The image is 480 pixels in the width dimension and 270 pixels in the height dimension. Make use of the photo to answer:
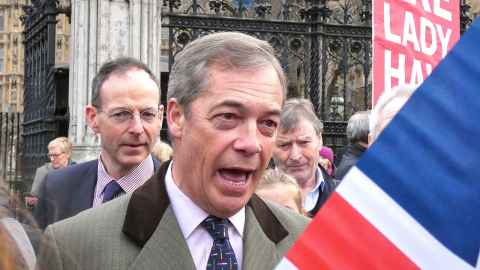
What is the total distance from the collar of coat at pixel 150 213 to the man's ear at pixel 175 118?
0.15 metres

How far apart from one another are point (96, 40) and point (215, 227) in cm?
664

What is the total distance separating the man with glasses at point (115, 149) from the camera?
3254mm

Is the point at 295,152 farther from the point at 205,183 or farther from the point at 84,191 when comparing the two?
the point at 205,183

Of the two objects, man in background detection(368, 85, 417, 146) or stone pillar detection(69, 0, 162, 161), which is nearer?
man in background detection(368, 85, 417, 146)

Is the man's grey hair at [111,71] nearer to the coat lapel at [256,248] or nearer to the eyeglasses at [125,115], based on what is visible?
the eyeglasses at [125,115]

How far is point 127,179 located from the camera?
3.27m

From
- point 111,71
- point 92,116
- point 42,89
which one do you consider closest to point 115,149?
point 92,116

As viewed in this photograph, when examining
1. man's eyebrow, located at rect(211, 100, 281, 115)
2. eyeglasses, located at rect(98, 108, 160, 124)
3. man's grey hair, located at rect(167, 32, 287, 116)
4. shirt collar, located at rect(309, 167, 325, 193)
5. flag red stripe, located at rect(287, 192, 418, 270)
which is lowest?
shirt collar, located at rect(309, 167, 325, 193)

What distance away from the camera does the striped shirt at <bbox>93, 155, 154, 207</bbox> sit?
3.27 metres

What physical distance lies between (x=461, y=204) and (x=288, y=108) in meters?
2.73

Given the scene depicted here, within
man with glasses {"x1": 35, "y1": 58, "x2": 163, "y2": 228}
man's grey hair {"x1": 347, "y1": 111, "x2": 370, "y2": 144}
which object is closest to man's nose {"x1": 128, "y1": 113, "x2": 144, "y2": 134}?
man with glasses {"x1": 35, "y1": 58, "x2": 163, "y2": 228}

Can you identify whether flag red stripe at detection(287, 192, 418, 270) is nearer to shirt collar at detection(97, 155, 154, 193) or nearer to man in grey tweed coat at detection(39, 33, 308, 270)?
man in grey tweed coat at detection(39, 33, 308, 270)

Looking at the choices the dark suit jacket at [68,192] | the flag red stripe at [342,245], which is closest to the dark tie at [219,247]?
the flag red stripe at [342,245]

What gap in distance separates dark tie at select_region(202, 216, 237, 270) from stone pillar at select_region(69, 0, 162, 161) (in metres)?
6.45
